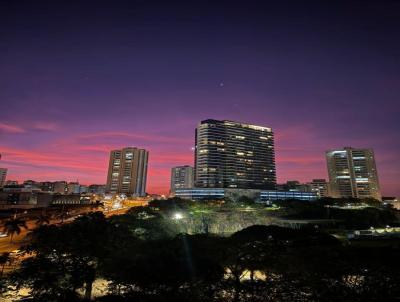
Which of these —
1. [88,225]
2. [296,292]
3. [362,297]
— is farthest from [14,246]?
[362,297]

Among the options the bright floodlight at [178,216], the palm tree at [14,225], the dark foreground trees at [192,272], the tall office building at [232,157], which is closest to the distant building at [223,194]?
the tall office building at [232,157]

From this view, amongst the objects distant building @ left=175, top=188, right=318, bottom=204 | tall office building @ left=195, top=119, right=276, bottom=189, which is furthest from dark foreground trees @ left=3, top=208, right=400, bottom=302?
tall office building @ left=195, top=119, right=276, bottom=189

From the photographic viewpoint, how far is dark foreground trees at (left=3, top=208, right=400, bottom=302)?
13.2m

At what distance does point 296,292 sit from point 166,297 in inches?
278

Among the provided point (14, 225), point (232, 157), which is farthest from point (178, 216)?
point (232, 157)

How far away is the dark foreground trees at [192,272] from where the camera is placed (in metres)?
13.2

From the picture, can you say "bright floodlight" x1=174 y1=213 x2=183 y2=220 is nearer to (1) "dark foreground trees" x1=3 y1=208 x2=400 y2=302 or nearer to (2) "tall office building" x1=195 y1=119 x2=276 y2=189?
(1) "dark foreground trees" x1=3 y1=208 x2=400 y2=302

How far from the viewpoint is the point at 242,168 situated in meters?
182

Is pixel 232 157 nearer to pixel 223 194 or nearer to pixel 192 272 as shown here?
pixel 223 194

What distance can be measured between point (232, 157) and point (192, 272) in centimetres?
16676

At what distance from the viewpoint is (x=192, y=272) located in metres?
15.6

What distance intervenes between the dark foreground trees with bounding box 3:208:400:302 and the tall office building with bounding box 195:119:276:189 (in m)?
149

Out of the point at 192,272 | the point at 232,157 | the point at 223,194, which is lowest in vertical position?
the point at 192,272

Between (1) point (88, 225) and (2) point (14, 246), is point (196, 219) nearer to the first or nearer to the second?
(2) point (14, 246)
